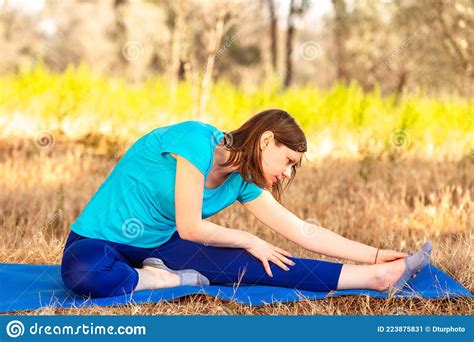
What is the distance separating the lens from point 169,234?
3.11 metres

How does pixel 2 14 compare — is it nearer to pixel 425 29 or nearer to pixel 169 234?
pixel 425 29

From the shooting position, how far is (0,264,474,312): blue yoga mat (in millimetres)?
2781

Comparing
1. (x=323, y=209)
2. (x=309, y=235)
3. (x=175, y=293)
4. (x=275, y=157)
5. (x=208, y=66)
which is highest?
(x=208, y=66)

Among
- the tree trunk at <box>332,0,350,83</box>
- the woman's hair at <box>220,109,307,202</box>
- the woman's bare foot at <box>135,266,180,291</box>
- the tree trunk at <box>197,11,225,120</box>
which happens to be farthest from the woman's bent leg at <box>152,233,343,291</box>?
the tree trunk at <box>332,0,350,83</box>

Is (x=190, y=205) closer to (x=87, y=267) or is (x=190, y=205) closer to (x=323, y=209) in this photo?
(x=87, y=267)

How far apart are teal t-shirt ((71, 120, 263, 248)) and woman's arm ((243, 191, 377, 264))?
0.49 feet

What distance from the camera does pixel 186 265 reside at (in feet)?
10.1

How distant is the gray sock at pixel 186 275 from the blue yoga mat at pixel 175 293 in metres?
0.05

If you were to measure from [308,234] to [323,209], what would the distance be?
1617 mm

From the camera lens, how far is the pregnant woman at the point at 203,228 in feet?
9.14

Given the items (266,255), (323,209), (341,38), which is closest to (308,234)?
(266,255)

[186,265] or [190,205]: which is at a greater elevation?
[190,205]

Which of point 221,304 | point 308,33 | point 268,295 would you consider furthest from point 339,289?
point 308,33

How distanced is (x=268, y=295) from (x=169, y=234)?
0.52 metres
